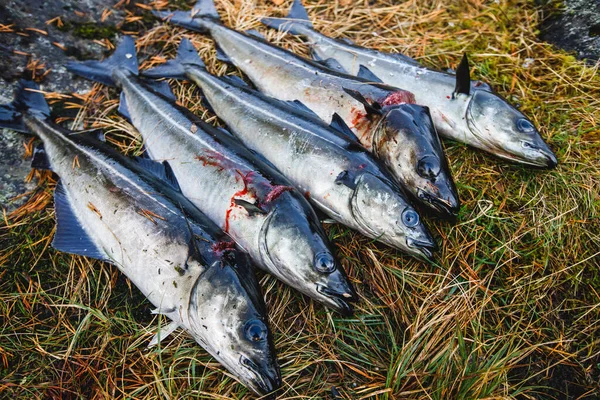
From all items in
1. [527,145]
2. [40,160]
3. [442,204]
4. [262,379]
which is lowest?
[262,379]

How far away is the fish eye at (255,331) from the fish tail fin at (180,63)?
3.21 m

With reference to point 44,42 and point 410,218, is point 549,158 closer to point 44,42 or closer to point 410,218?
point 410,218

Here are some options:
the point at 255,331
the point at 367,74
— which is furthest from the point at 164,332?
the point at 367,74

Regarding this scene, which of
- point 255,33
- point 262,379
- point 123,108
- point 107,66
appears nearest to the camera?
point 262,379

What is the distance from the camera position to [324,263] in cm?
301

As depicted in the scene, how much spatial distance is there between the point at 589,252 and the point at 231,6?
5199 mm

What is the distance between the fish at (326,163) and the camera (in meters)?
3.32

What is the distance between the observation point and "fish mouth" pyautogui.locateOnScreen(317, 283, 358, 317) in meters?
3.02

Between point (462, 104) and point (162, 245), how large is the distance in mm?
3242

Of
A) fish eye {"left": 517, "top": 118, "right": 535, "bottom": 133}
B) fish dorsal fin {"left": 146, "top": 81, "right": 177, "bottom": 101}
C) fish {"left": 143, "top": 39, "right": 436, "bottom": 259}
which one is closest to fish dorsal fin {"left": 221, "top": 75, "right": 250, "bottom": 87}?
fish {"left": 143, "top": 39, "right": 436, "bottom": 259}

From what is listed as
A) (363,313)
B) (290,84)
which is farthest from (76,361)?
(290,84)

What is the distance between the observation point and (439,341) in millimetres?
3072

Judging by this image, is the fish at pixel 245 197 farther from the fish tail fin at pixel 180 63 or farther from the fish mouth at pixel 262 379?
the fish mouth at pixel 262 379

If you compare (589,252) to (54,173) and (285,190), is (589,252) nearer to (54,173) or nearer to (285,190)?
(285,190)
